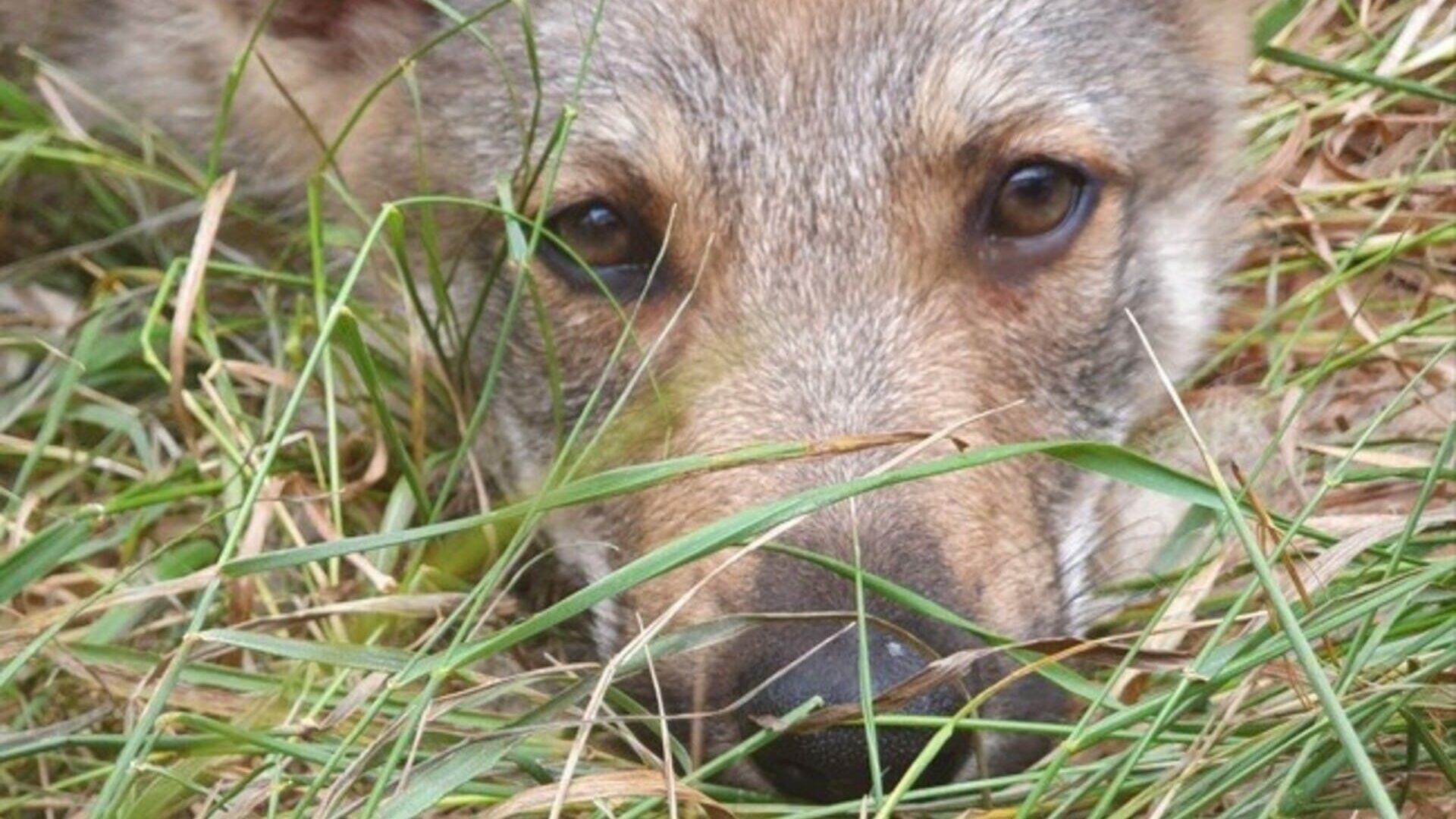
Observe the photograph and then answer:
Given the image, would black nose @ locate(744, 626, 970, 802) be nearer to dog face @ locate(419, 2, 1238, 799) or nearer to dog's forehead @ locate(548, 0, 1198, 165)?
dog face @ locate(419, 2, 1238, 799)

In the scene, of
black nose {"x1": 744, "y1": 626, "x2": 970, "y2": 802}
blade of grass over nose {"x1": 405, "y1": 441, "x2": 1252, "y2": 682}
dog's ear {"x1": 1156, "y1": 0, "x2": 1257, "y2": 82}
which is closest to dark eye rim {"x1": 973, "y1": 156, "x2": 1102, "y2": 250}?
dog's ear {"x1": 1156, "y1": 0, "x2": 1257, "y2": 82}

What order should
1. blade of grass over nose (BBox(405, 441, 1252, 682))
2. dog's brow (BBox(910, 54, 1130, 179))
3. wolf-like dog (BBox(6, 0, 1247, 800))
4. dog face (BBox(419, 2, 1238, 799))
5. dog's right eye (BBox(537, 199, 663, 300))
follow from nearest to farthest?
blade of grass over nose (BBox(405, 441, 1252, 682)) < wolf-like dog (BBox(6, 0, 1247, 800)) < dog face (BBox(419, 2, 1238, 799)) < dog's brow (BBox(910, 54, 1130, 179)) < dog's right eye (BBox(537, 199, 663, 300))

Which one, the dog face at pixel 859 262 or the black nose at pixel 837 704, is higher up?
the dog face at pixel 859 262

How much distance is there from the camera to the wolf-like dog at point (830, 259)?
301cm

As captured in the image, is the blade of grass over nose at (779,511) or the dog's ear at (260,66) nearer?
the blade of grass over nose at (779,511)

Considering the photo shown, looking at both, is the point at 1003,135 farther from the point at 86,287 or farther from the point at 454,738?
the point at 86,287

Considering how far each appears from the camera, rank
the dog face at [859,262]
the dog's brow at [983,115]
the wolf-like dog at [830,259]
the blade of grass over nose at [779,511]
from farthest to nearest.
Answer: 1. the dog's brow at [983,115]
2. the dog face at [859,262]
3. the wolf-like dog at [830,259]
4. the blade of grass over nose at [779,511]

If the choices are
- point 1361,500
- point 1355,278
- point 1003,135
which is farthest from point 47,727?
point 1355,278

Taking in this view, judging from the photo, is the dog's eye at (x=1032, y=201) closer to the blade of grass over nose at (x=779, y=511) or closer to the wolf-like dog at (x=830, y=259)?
the wolf-like dog at (x=830, y=259)

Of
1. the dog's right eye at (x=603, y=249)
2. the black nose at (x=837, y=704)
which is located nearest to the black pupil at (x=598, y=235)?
the dog's right eye at (x=603, y=249)

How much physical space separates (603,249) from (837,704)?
1.08 m

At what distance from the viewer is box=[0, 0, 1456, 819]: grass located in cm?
264

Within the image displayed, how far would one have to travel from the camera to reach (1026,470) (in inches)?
127

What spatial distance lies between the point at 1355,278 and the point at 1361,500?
0.80 meters
